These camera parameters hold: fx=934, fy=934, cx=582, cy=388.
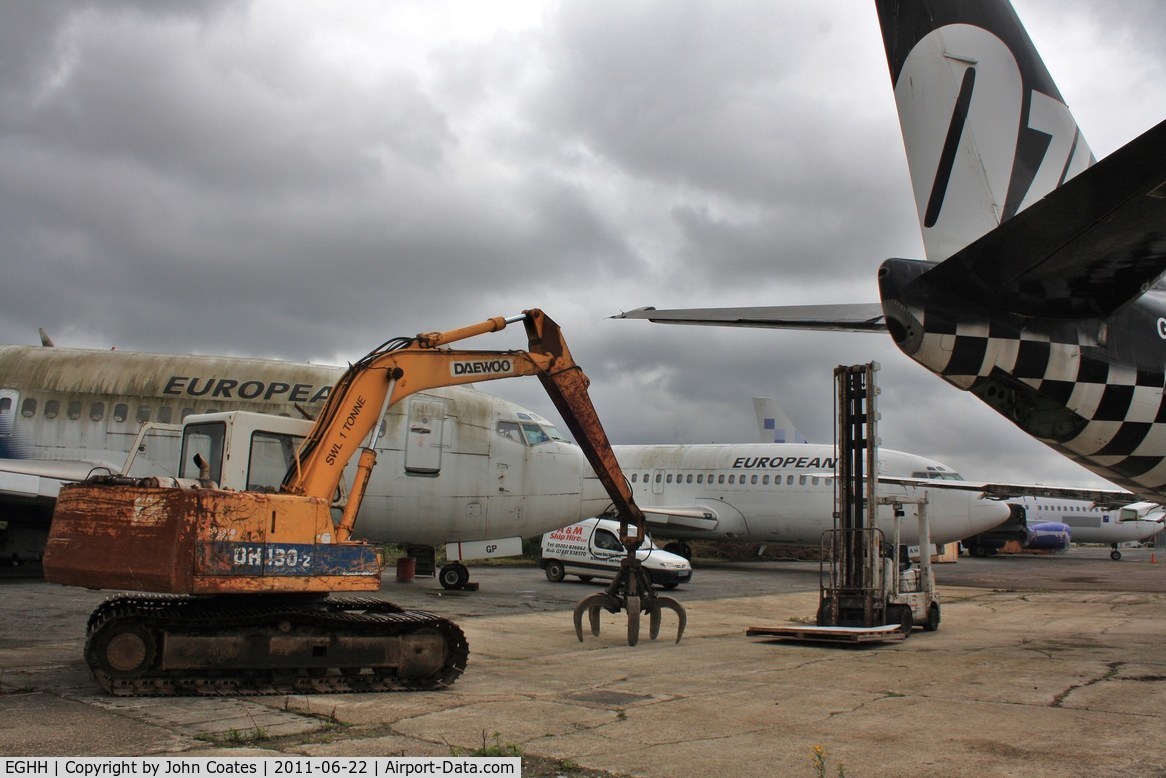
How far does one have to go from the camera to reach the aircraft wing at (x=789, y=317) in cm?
761

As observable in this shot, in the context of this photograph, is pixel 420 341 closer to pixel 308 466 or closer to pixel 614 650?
pixel 308 466

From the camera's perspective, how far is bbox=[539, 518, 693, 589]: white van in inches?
821

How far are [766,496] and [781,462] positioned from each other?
117 cm

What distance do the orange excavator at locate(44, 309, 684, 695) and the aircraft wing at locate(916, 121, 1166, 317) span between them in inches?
188

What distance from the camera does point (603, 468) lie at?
10.2 m

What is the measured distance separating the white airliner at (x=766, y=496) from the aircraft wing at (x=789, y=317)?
19415 millimetres

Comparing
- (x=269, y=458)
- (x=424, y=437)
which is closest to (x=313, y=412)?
(x=424, y=437)

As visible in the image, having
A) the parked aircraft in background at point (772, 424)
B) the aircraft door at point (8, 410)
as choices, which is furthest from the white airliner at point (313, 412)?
the parked aircraft in background at point (772, 424)

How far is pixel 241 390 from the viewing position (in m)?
14.8

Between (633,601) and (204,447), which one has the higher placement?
(204,447)

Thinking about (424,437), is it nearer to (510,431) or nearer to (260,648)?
(510,431)

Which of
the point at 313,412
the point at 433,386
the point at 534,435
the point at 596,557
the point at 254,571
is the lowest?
the point at 596,557

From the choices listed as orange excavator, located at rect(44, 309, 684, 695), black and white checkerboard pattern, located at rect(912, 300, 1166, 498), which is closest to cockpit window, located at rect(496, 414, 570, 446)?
orange excavator, located at rect(44, 309, 684, 695)

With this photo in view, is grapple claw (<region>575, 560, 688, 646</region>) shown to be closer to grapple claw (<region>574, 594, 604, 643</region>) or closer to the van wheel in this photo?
grapple claw (<region>574, 594, 604, 643</region>)
